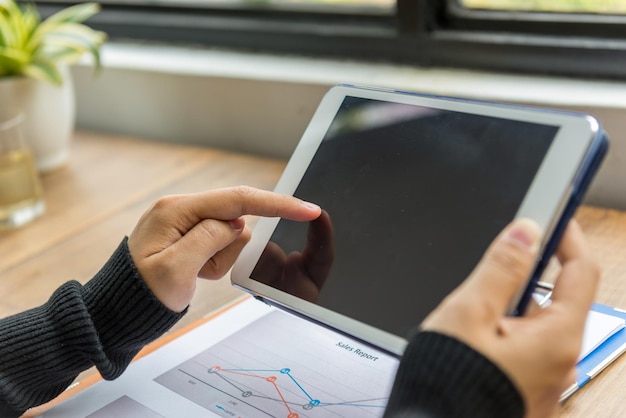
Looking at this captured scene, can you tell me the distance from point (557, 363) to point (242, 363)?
11.4 inches

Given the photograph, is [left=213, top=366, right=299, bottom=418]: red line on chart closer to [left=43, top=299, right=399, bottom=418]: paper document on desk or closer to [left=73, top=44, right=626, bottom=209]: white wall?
[left=43, top=299, right=399, bottom=418]: paper document on desk

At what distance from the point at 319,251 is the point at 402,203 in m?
0.08

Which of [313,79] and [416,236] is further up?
[313,79]

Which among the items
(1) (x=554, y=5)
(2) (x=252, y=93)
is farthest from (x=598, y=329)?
(2) (x=252, y=93)

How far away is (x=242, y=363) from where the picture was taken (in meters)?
0.62

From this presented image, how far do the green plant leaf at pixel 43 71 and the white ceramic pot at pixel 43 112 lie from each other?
0.05 feet

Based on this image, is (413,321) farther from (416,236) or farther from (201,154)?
(201,154)

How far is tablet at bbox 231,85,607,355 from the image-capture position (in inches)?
18.9

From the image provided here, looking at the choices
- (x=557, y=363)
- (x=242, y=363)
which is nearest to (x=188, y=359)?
(x=242, y=363)

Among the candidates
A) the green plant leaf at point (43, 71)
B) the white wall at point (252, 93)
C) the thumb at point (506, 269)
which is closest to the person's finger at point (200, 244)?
the thumb at point (506, 269)

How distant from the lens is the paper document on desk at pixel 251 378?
1.86 feet

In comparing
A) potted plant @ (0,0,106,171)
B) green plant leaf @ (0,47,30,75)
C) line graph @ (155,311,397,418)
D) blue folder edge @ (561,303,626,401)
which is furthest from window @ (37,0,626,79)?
line graph @ (155,311,397,418)

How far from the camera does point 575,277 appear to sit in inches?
17.8

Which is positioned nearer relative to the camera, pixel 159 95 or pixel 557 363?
pixel 557 363
